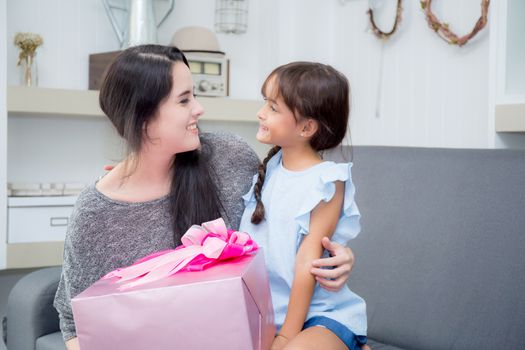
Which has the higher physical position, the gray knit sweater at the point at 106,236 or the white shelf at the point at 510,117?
the white shelf at the point at 510,117

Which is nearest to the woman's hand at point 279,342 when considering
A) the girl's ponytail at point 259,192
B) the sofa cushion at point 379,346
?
the girl's ponytail at point 259,192

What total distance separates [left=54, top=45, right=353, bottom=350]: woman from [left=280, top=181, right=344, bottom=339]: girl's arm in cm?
28

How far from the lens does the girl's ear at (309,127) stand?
1552 millimetres

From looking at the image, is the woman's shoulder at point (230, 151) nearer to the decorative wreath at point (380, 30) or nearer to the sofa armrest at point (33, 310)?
the sofa armrest at point (33, 310)

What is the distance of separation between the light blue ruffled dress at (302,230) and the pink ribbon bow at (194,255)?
0.53ft

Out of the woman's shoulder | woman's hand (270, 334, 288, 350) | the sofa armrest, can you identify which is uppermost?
the woman's shoulder

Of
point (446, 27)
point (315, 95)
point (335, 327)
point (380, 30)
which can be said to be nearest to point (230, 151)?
point (315, 95)

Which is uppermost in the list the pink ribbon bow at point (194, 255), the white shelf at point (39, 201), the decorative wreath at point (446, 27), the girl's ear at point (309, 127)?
the decorative wreath at point (446, 27)

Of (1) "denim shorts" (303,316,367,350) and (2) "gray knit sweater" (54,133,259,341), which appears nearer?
(1) "denim shorts" (303,316,367,350)

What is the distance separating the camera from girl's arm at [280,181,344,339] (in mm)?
1409

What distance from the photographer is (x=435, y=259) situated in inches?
73.7

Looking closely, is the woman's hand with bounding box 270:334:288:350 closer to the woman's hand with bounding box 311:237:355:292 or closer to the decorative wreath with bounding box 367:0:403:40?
the woman's hand with bounding box 311:237:355:292

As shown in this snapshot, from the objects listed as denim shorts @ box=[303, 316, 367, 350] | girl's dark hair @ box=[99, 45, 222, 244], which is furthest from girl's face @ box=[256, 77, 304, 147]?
denim shorts @ box=[303, 316, 367, 350]

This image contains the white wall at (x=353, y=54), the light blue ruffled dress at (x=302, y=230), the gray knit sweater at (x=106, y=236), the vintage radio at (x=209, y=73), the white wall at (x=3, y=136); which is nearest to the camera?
the light blue ruffled dress at (x=302, y=230)
